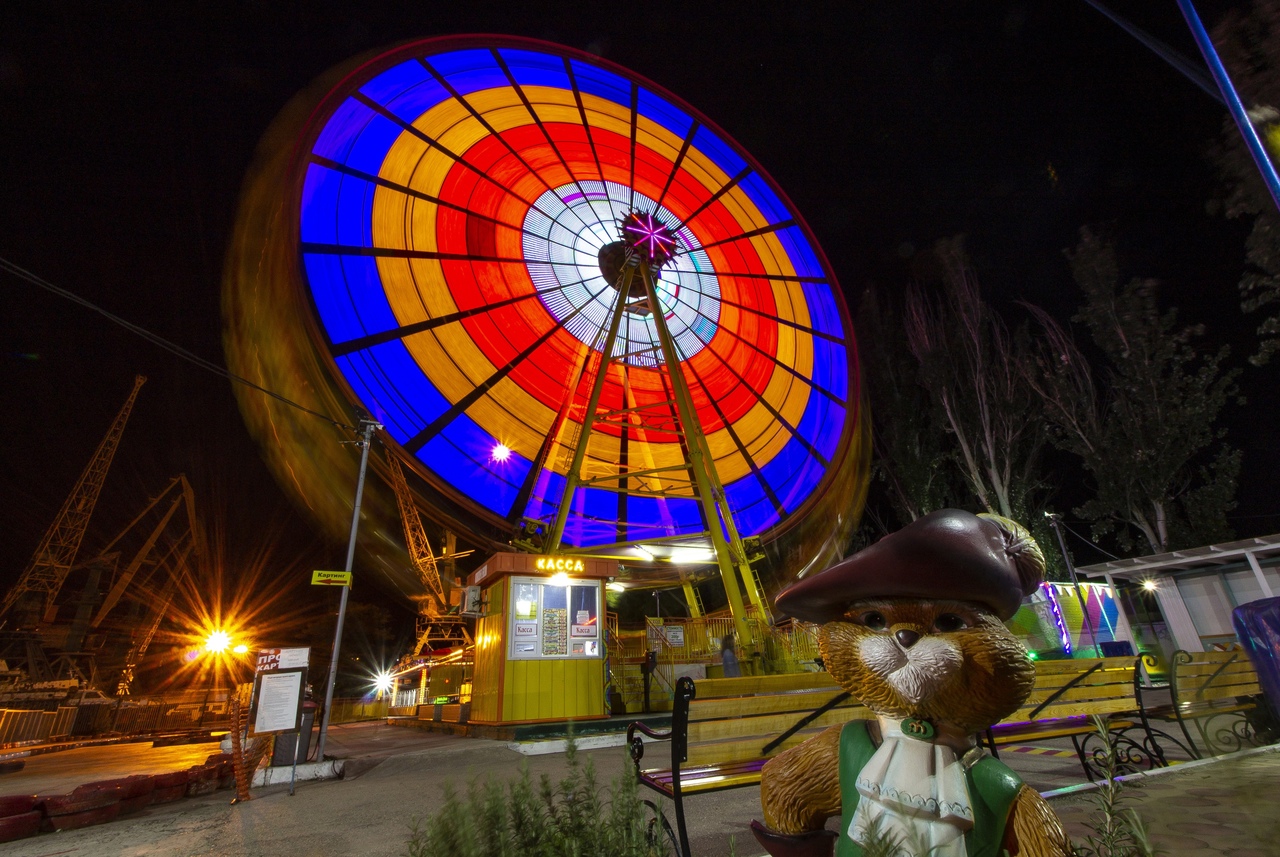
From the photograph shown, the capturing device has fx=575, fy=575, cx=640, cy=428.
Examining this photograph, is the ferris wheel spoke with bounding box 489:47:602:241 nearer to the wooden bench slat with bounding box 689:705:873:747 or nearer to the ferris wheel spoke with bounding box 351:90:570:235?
the ferris wheel spoke with bounding box 351:90:570:235

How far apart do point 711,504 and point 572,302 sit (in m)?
8.42

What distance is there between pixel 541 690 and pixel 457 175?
13794 mm

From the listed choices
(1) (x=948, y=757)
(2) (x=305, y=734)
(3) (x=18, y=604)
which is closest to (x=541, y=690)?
(2) (x=305, y=734)

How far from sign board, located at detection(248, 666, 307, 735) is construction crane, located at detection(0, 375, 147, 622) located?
149 ft

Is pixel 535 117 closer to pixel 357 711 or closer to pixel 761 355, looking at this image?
pixel 761 355

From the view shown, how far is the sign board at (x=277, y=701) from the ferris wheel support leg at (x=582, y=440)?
21.4ft

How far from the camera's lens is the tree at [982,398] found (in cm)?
2016

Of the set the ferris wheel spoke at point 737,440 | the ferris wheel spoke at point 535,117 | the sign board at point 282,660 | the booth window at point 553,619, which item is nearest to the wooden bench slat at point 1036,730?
the booth window at point 553,619

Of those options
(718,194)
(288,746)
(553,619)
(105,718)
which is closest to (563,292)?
(718,194)

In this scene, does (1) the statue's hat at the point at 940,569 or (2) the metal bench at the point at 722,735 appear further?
(2) the metal bench at the point at 722,735

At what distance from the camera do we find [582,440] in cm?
1438

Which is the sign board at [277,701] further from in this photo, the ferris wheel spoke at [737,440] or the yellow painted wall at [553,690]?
the ferris wheel spoke at [737,440]

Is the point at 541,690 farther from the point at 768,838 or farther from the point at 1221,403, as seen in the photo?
the point at 1221,403

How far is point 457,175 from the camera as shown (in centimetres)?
1627
